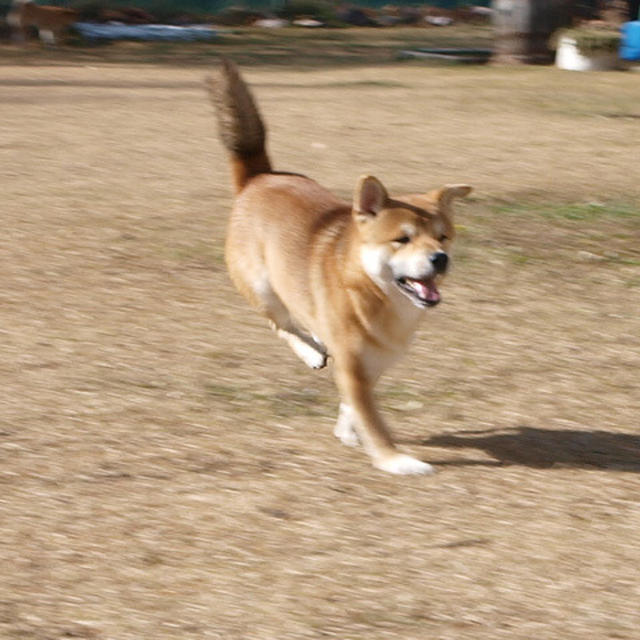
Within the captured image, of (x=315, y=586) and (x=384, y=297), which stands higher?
(x=384, y=297)

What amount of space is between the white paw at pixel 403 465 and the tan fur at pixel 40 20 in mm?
17403

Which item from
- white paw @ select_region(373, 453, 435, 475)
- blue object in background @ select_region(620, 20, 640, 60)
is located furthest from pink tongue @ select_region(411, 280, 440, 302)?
blue object in background @ select_region(620, 20, 640, 60)

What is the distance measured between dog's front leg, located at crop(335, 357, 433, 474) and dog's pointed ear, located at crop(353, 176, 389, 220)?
520mm

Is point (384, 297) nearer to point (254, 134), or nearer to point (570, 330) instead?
point (254, 134)

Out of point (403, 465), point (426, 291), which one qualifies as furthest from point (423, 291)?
point (403, 465)

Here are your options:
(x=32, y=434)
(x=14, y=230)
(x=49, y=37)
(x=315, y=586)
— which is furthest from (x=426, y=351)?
(x=49, y=37)

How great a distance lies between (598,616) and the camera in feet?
12.1

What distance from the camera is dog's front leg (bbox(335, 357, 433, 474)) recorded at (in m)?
4.66

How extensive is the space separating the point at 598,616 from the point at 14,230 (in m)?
5.16

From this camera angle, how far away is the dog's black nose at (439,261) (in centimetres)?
442

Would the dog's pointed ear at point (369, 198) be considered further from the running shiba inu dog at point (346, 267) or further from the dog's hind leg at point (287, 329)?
the dog's hind leg at point (287, 329)

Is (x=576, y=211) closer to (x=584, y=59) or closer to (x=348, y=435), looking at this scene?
(x=348, y=435)

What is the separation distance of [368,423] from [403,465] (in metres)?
0.19

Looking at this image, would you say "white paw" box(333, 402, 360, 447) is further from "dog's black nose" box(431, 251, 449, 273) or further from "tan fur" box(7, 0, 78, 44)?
"tan fur" box(7, 0, 78, 44)
